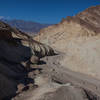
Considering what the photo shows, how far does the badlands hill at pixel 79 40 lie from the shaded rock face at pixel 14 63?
355 cm

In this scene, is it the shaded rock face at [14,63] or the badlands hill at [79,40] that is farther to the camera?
the badlands hill at [79,40]

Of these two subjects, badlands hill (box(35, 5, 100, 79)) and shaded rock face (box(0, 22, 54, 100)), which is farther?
badlands hill (box(35, 5, 100, 79))

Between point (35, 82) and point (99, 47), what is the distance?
631 cm

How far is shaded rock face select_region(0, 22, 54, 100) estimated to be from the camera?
7.79 m

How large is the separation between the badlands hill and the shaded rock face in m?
3.55

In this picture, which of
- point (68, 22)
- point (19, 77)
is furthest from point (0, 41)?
Answer: point (68, 22)

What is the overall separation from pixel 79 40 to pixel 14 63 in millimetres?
16228

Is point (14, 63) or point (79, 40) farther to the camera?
point (79, 40)

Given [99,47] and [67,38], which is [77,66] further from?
[67,38]

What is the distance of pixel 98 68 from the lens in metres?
10.7

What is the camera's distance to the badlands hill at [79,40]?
1175cm

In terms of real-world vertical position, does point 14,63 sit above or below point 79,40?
below

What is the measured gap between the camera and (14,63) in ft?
39.2

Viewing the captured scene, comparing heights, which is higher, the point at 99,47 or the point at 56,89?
the point at 99,47
